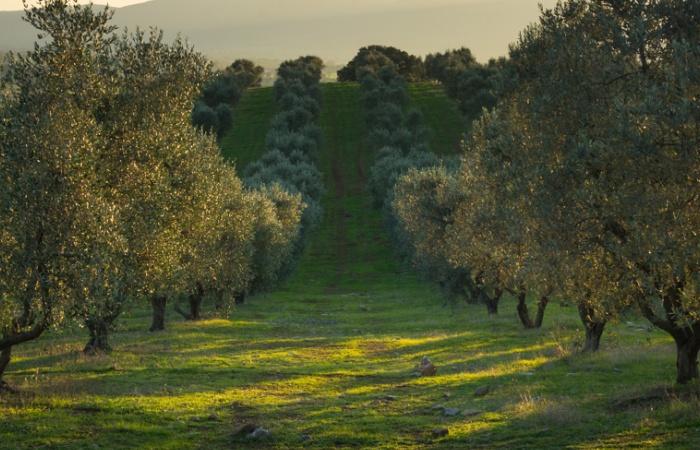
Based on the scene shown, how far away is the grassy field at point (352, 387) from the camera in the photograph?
21.0 m

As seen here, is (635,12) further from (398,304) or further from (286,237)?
(286,237)

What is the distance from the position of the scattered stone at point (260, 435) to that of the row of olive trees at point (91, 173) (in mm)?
6197

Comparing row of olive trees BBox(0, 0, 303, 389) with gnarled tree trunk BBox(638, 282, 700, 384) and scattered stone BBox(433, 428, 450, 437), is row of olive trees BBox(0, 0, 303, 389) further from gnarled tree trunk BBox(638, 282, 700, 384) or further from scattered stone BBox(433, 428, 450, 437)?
gnarled tree trunk BBox(638, 282, 700, 384)

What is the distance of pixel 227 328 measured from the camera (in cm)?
5325

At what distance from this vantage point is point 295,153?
135125mm

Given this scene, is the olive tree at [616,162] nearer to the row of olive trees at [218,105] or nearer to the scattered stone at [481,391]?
the scattered stone at [481,391]

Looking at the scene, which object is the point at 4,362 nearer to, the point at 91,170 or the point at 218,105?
the point at 91,170

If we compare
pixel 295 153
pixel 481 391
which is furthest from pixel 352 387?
pixel 295 153

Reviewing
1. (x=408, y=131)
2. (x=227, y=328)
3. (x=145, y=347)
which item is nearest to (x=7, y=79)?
(x=145, y=347)

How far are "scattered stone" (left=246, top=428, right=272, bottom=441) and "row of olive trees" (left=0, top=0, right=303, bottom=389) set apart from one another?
244 inches

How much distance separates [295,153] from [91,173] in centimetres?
11078

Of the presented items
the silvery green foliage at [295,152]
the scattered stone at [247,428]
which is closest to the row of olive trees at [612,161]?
the scattered stone at [247,428]

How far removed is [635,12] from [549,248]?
26.8 ft

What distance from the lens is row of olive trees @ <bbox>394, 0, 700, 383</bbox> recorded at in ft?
64.5
